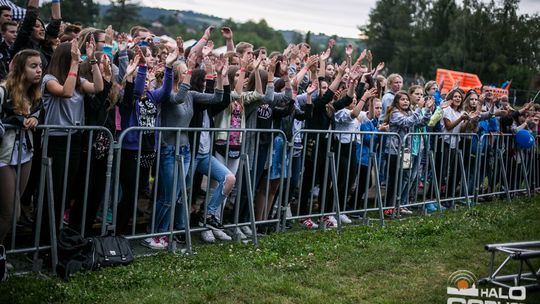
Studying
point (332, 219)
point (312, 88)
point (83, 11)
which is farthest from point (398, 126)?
point (83, 11)

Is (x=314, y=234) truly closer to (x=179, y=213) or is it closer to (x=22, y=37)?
(x=179, y=213)

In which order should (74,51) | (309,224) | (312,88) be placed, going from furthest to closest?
(309,224)
(312,88)
(74,51)

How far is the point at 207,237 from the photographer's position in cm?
809

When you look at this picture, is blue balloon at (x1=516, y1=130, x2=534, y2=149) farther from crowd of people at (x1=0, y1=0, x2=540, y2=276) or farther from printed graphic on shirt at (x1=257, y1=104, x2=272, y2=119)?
printed graphic on shirt at (x1=257, y1=104, x2=272, y2=119)

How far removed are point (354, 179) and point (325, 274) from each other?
3484 mm

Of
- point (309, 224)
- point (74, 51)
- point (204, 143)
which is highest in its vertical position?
point (74, 51)

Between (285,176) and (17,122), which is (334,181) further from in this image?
(17,122)

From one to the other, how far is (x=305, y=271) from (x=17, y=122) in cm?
312

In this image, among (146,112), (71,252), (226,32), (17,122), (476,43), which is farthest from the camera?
(476,43)

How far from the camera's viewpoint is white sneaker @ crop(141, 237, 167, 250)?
7477 millimetres

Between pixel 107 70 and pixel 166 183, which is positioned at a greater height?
pixel 107 70

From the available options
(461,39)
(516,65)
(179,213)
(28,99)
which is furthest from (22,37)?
(461,39)

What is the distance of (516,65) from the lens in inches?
2709

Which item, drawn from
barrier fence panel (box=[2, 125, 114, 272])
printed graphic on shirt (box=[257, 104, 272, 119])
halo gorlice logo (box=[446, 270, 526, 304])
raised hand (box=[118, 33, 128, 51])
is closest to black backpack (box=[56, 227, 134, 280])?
barrier fence panel (box=[2, 125, 114, 272])
